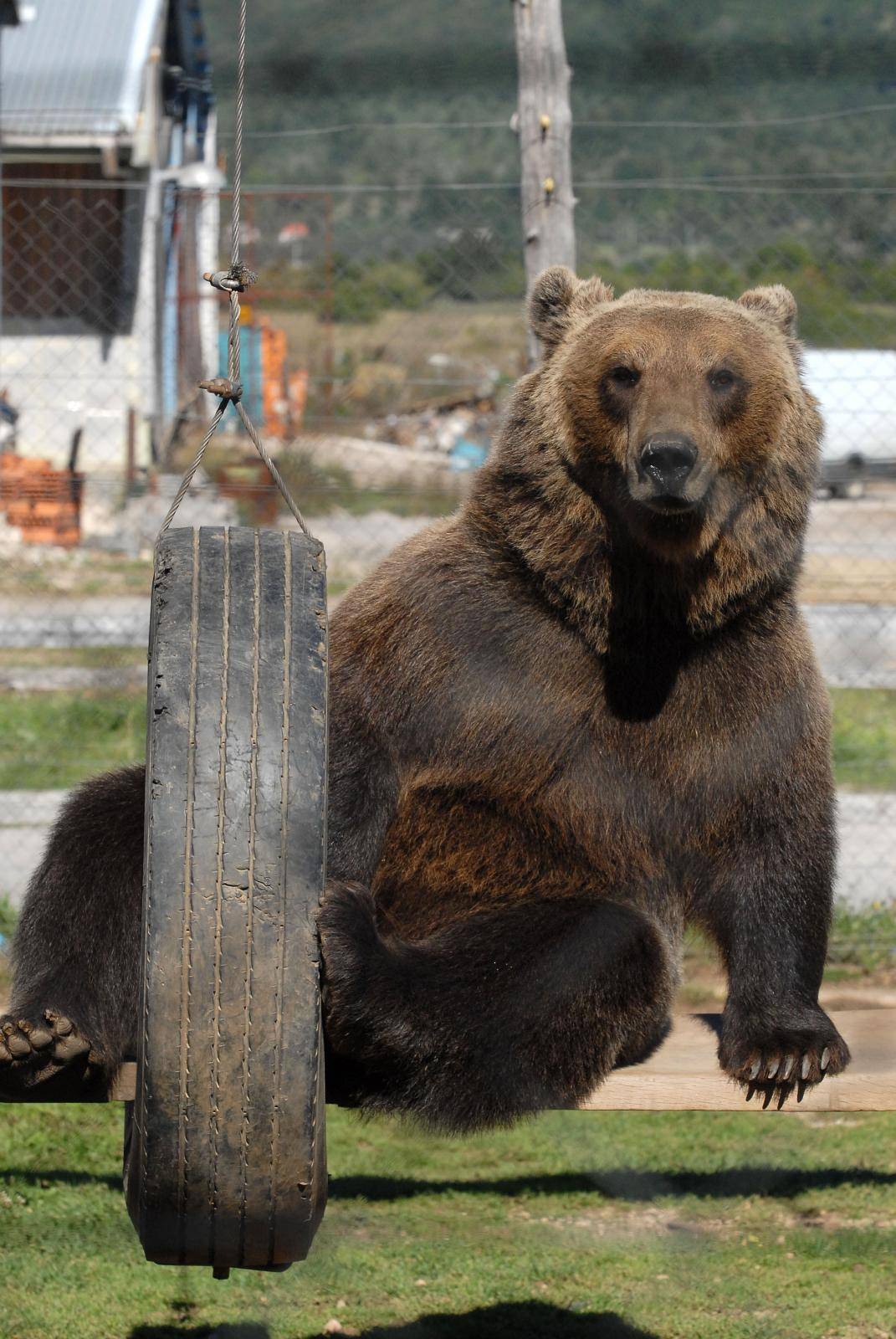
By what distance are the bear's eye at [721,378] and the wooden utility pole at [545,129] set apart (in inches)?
82.9

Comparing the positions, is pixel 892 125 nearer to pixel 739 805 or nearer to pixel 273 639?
pixel 739 805

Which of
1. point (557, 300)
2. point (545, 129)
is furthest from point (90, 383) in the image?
point (557, 300)

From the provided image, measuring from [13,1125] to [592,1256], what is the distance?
75.6 inches

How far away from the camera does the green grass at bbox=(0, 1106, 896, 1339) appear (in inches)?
152

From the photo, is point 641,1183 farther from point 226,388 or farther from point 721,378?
point 226,388

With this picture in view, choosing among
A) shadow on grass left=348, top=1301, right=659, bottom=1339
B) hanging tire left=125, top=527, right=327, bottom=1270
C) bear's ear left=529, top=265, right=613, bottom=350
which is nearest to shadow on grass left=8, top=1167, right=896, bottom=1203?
shadow on grass left=348, top=1301, right=659, bottom=1339

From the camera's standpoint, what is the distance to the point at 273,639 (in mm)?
2432

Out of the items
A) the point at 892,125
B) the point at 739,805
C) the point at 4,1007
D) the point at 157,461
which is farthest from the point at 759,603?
the point at 157,461

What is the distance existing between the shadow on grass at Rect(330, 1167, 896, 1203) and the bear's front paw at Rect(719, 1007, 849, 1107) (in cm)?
179

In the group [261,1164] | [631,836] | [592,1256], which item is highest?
[631,836]

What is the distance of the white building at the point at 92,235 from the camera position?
12594 mm

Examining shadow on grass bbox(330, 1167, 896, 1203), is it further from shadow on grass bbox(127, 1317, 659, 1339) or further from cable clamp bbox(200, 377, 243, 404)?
cable clamp bbox(200, 377, 243, 404)

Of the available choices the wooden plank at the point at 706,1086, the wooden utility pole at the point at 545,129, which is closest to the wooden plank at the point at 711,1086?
the wooden plank at the point at 706,1086

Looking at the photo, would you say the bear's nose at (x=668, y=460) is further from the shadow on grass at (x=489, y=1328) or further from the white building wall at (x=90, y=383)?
the white building wall at (x=90, y=383)
